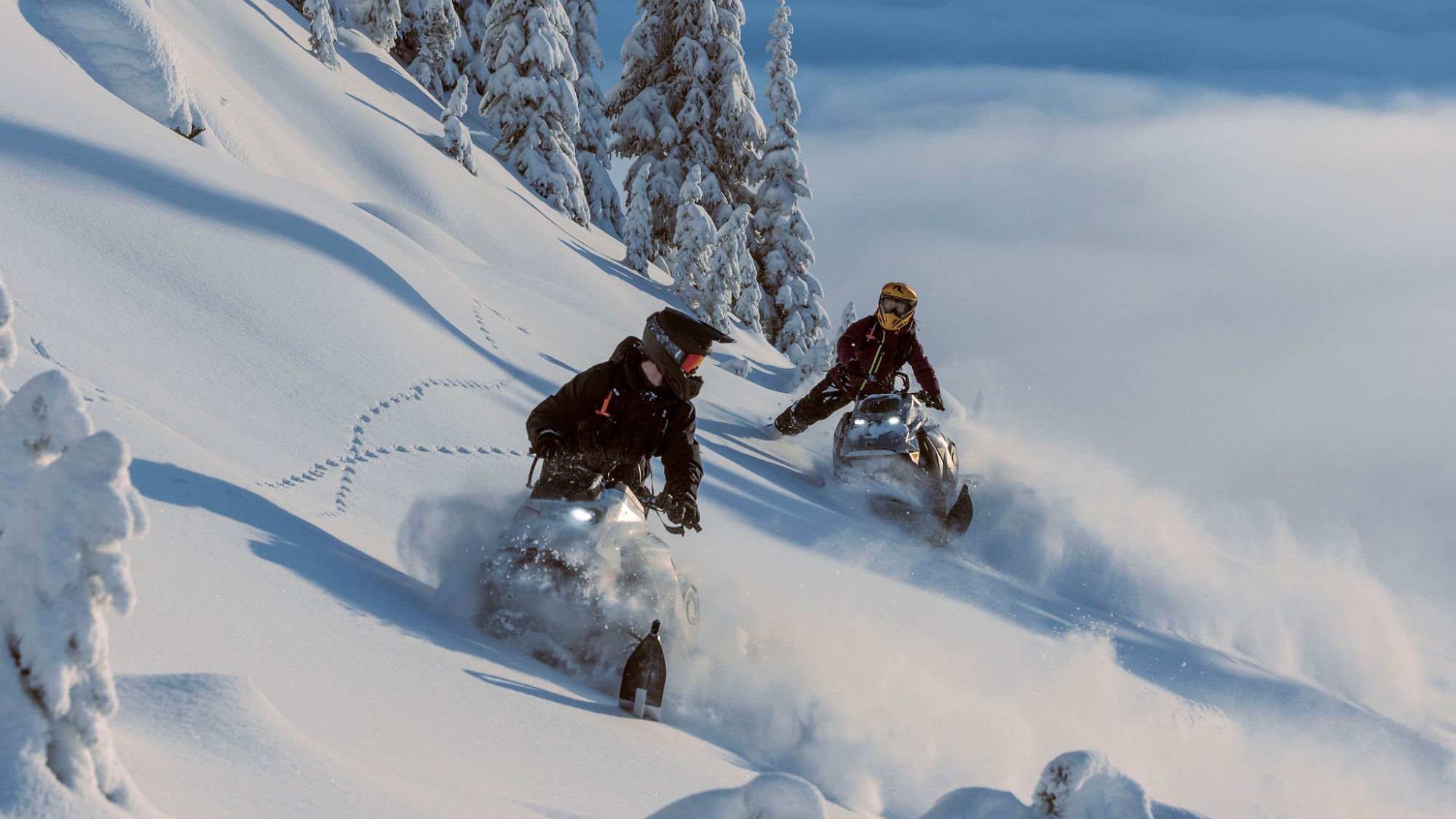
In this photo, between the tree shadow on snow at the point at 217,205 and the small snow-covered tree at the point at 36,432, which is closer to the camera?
the small snow-covered tree at the point at 36,432

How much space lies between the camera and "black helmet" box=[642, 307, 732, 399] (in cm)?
520

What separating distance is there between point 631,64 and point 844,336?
24896 millimetres

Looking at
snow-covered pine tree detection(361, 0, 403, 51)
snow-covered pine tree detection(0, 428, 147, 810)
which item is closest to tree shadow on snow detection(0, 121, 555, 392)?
snow-covered pine tree detection(0, 428, 147, 810)

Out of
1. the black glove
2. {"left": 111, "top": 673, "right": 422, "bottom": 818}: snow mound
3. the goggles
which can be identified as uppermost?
the goggles

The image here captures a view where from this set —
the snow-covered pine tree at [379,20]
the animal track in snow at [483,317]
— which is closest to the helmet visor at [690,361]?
the animal track in snow at [483,317]

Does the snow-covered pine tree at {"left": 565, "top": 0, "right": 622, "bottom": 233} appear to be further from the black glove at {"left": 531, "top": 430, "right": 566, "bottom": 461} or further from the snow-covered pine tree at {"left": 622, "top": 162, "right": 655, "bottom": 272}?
the black glove at {"left": 531, "top": 430, "right": 566, "bottom": 461}

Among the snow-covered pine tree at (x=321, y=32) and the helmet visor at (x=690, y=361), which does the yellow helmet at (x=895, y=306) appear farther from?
the snow-covered pine tree at (x=321, y=32)

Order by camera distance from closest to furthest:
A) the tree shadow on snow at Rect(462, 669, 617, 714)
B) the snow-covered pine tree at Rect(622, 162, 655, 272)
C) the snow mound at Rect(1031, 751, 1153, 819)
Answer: the snow mound at Rect(1031, 751, 1153, 819) < the tree shadow on snow at Rect(462, 669, 617, 714) < the snow-covered pine tree at Rect(622, 162, 655, 272)

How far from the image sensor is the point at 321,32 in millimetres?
23297

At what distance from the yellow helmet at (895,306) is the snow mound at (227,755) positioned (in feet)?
28.7

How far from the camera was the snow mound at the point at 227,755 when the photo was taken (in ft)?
6.54

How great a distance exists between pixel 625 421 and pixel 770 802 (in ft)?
11.7

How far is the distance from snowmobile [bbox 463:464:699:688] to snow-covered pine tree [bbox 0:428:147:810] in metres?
2.81

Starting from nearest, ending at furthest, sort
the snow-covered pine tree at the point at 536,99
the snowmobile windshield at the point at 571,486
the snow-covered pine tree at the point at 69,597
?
1. the snow-covered pine tree at the point at 69,597
2. the snowmobile windshield at the point at 571,486
3. the snow-covered pine tree at the point at 536,99
